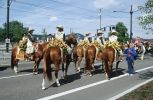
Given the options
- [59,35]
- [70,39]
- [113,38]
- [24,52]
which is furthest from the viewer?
[24,52]

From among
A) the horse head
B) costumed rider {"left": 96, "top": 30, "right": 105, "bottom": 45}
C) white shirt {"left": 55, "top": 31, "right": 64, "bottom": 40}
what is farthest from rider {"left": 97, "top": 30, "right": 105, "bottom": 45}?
white shirt {"left": 55, "top": 31, "right": 64, "bottom": 40}

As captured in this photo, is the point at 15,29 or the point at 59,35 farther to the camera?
the point at 15,29

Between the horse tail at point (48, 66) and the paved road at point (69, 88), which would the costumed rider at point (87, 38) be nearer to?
the paved road at point (69, 88)

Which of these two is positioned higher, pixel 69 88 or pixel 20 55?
pixel 20 55

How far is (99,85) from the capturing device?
55.3ft

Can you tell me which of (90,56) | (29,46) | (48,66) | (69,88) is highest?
(29,46)

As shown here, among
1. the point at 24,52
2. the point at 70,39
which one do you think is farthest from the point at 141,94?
the point at 24,52

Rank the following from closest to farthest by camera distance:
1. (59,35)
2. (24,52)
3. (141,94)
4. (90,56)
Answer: (141,94)
(59,35)
(90,56)
(24,52)

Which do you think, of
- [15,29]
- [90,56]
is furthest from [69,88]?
[15,29]

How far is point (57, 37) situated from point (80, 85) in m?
2.18

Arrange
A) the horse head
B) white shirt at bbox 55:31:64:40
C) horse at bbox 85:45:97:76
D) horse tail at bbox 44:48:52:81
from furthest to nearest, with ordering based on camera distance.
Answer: horse at bbox 85:45:97:76 < the horse head < white shirt at bbox 55:31:64:40 < horse tail at bbox 44:48:52:81

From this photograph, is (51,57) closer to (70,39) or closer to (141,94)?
(70,39)

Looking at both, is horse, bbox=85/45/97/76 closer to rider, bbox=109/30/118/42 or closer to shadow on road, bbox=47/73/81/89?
shadow on road, bbox=47/73/81/89

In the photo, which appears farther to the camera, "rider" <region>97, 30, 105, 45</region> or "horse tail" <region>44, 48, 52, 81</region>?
"rider" <region>97, 30, 105, 45</region>
